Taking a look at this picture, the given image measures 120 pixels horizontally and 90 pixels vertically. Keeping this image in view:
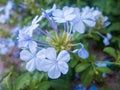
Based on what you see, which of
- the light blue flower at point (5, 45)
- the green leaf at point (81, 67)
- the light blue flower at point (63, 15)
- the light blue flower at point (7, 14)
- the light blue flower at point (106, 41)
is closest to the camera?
the light blue flower at point (63, 15)

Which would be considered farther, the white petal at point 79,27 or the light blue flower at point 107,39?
the light blue flower at point 107,39

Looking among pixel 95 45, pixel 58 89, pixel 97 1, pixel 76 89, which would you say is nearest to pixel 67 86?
pixel 58 89

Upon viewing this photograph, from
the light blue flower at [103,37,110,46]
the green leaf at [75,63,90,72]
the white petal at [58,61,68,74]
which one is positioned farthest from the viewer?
the light blue flower at [103,37,110,46]

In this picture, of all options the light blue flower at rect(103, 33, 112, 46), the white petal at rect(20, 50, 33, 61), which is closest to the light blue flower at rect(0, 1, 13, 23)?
the light blue flower at rect(103, 33, 112, 46)

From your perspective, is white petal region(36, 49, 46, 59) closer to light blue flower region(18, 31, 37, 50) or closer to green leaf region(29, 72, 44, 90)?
light blue flower region(18, 31, 37, 50)

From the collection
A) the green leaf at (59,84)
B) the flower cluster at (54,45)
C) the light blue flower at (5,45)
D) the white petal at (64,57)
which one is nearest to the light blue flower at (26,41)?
the flower cluster at (54,45)

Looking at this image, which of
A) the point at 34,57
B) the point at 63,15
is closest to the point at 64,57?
the point at 34,57

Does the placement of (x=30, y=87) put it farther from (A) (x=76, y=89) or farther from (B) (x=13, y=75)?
(A) (x=76, y=89)

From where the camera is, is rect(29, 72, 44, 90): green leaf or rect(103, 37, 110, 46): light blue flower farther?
rect(103, 37, 110, 46): light blue flower

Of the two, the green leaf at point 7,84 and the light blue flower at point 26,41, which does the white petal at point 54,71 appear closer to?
the light blue flower at point 26,41
